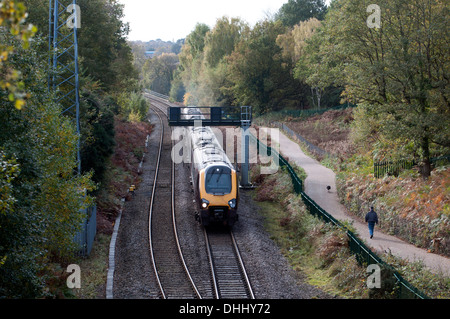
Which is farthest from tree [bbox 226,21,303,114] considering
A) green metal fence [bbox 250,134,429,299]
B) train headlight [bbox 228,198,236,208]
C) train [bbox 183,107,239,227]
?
train headlight [bbox 228,198,236,208]

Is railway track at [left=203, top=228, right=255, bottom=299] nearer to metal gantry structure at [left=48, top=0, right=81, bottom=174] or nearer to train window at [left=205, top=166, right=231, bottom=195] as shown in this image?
train window at [left=205, top=166, right=231, bottom=195]

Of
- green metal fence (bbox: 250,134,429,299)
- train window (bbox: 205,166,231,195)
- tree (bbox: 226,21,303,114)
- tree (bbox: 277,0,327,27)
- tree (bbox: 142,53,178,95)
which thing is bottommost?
green metal fence (bbox: 250,134,429,299)

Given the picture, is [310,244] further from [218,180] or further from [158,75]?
[158,75]

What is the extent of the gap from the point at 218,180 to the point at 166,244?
3.74 meters

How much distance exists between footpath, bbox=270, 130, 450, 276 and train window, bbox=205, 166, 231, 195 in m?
5.73

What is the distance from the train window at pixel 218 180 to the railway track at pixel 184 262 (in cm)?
198

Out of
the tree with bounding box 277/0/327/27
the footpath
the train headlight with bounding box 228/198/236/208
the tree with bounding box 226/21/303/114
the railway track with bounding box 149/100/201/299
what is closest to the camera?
the railway track with bounding box 149/100/201/299

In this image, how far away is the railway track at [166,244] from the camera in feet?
51.6

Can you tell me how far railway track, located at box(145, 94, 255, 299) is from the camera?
15539 millimetres

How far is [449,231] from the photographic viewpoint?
17609mm

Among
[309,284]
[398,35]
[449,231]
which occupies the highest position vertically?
[398,35]
